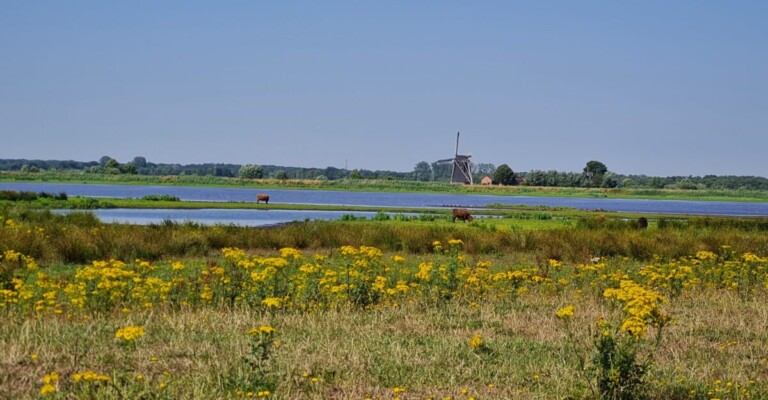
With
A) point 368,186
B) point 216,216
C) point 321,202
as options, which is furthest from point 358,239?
point 368,186

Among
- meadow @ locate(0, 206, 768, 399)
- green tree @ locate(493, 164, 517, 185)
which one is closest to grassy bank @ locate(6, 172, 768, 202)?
green tree @ locate(493, 164, 517, 185)

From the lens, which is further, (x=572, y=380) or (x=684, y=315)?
(x=684, y=315)

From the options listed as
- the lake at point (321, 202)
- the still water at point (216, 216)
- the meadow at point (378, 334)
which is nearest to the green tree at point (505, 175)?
the lake at point (321, 202)

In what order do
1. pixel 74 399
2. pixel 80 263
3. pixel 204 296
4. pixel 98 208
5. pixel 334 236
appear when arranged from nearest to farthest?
pixel 74 399 → pixel 204 296 → pixel 80 263 → pixel 334 236 → pixel 98 208

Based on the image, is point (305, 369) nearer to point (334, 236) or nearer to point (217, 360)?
point (217, 360)

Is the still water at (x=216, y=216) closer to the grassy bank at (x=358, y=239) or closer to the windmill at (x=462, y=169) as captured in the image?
the grassy bank at (x=358, y=239)

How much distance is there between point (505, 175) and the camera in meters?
158

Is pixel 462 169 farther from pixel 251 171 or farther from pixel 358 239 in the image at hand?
Result: pixel 358 239

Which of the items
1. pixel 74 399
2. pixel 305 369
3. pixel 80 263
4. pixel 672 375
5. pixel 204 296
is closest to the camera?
pixel 74 399

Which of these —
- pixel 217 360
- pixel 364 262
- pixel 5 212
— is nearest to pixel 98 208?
pixel 5 212

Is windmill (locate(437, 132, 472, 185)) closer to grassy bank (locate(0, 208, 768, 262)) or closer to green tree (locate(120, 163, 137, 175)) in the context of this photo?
green tree (locate(120, 163, 137, 175))

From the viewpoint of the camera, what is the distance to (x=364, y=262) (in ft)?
40.3

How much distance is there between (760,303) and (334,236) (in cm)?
1463

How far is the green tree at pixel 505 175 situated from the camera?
158 m
